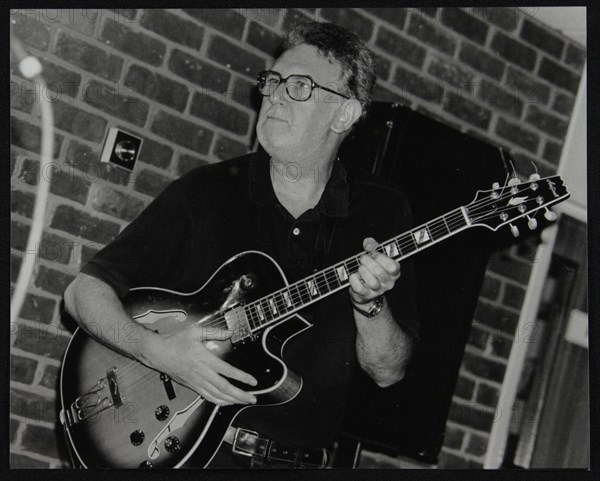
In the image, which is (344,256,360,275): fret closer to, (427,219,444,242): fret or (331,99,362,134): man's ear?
(427,219,444,242): fret

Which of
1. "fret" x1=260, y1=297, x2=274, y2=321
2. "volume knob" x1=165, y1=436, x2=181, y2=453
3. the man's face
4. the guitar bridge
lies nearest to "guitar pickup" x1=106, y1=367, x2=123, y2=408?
the guitar bridge

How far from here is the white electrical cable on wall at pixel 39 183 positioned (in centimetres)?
181

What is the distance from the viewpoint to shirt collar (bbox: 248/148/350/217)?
184 cm

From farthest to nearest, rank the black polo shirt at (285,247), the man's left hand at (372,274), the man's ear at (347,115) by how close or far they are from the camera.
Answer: the man's ear at (347,115)
the black polo shirt at (285,247)
the man's left hand at (372,274)

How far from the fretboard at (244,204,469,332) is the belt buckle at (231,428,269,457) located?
231mm

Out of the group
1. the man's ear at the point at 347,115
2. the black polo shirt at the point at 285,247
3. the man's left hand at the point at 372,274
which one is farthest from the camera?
the man's ear at the point at 347,115

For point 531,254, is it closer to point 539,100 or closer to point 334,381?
point 539,100

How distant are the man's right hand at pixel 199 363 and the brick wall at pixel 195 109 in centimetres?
27

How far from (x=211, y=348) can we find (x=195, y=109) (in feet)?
1.99

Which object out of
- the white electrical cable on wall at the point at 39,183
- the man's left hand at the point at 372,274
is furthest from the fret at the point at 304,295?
the white electrical cable on wall at the point at 39,183

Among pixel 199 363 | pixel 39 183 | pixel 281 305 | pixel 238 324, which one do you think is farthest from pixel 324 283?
pixel 39 183

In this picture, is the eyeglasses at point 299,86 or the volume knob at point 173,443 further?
the eyeglasses at point 299,86

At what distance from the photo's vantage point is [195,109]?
1.94 metres

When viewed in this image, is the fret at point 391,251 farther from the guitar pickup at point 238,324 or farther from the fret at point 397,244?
the guitar pickup at point 238,324
